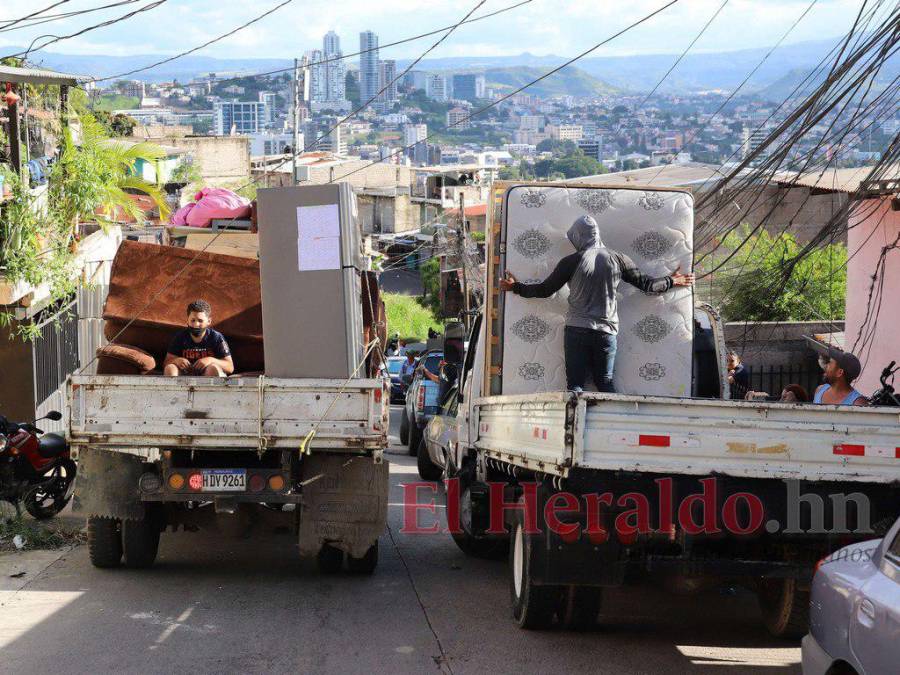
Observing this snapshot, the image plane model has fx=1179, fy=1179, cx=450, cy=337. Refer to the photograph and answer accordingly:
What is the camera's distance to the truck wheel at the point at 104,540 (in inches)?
364

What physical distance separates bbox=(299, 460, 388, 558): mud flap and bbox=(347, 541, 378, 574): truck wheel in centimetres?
66

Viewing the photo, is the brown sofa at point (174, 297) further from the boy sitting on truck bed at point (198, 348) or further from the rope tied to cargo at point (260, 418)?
the rope tied to cargo at point (260, 418)

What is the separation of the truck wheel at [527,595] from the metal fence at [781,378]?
12141 mm

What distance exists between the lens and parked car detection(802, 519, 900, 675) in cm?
443

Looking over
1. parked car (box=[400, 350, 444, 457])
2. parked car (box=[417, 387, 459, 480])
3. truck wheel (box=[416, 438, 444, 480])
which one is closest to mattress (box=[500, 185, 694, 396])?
parked car (box=[417, 387, 459, 480])

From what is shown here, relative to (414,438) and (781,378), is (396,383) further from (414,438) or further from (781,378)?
(781,378)

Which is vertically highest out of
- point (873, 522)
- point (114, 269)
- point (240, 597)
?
point (114, 269)

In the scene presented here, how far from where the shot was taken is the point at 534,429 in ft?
23.3

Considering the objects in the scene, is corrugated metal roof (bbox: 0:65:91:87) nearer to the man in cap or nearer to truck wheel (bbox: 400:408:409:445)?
the man in cap

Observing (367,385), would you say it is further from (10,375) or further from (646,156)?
(646,156)

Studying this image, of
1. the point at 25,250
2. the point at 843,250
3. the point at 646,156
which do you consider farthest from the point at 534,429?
the point at 646,156

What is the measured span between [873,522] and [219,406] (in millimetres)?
4438

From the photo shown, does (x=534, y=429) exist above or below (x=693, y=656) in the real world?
above

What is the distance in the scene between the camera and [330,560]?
956cm
